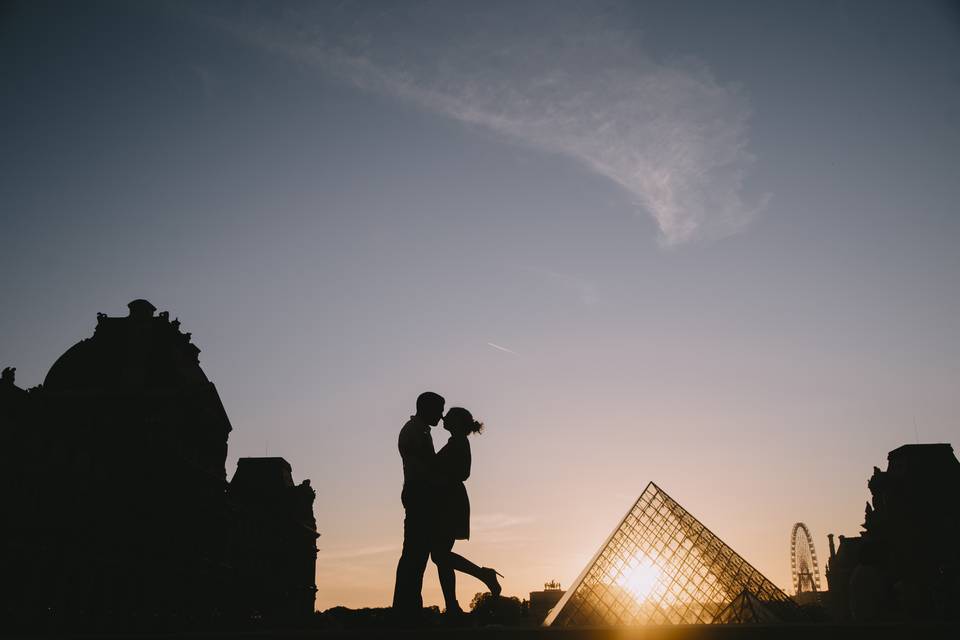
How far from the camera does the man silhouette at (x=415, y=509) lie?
6566 millimetres

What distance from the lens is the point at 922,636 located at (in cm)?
370

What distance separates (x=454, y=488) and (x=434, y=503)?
287 mm

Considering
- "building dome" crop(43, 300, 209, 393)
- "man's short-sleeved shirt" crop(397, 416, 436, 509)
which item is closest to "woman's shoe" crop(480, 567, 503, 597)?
"man's short-sleeved shirt" crop(397, 416, 436, 509)

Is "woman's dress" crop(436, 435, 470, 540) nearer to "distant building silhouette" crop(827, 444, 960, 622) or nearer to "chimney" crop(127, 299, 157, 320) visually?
"chimney" crop(127, 299, 157, 320)

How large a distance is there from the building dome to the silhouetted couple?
30546 mm

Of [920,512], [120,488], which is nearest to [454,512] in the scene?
[120,488]

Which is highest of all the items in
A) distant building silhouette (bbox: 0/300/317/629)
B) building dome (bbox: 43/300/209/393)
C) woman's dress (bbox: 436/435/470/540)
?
building dome (bbox: 43/300/209/393)

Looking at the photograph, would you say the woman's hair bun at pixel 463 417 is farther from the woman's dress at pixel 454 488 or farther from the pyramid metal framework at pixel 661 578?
the pyramid metal framework at pixel 661 578

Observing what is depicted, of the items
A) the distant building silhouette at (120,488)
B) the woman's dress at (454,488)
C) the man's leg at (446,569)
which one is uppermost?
the distant building silhouette at (120,488)

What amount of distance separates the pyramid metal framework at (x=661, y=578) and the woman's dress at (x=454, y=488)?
2209cm

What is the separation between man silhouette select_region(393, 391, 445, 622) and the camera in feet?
21.5

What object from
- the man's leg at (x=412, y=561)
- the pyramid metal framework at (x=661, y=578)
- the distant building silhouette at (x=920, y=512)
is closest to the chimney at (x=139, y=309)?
the pyramid metal framework at (x=661, y=578)

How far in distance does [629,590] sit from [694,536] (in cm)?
467

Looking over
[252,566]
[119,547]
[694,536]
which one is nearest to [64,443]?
[119,547]
